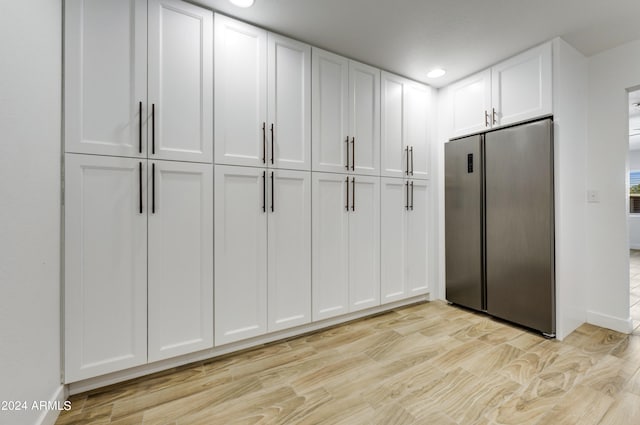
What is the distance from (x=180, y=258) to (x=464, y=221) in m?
2.50

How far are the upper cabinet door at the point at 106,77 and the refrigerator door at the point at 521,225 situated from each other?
271 cm

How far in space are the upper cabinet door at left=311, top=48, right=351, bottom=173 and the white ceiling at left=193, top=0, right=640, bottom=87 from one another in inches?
5.3

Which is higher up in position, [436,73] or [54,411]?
[436,73]

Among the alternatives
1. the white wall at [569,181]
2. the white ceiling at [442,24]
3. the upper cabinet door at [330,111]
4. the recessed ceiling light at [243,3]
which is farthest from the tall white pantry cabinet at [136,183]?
the white wall at [569,181]

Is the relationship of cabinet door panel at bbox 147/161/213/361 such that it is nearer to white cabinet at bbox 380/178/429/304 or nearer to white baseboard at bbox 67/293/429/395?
white baseboard at bbox 67/293/429/395

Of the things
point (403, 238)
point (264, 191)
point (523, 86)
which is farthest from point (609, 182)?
point (264, 191)

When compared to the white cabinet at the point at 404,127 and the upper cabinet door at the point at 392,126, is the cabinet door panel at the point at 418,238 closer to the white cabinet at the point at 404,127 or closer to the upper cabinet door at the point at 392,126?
the white cabinet at the point at 404,127


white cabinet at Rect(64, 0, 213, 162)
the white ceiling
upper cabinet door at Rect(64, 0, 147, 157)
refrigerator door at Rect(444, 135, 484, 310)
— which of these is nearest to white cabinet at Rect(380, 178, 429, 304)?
refrigerator door at Rect(444, 135, 484, 310)

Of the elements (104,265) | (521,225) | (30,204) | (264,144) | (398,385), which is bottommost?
(398,385)

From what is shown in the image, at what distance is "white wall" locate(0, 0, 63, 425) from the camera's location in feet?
3.33

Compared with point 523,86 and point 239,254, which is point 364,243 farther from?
point 523,86

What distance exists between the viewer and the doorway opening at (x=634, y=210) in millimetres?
2762

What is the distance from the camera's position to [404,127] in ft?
9.25

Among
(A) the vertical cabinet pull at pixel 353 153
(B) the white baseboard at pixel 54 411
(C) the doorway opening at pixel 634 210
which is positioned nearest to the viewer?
(B) the white baseboard at pixel 54 411
